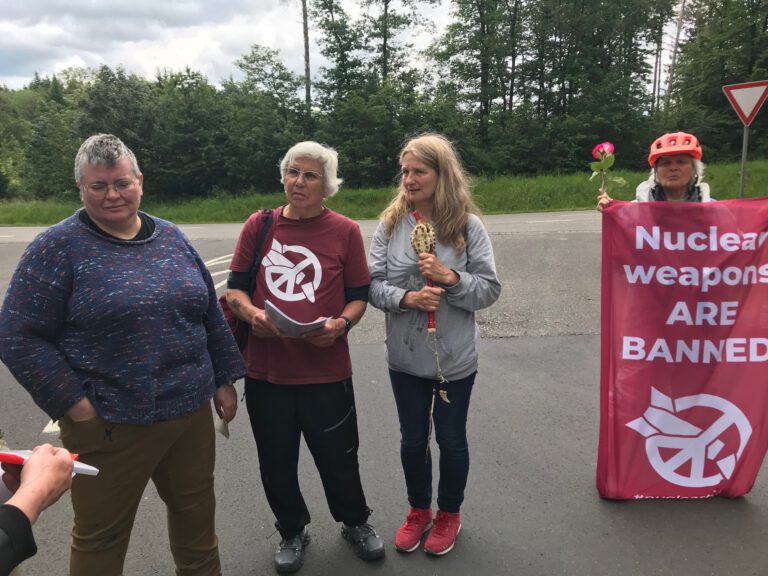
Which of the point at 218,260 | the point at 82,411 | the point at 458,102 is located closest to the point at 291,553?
the point at 82,411

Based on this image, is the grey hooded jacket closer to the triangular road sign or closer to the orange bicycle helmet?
→ the orange bicycle helmet

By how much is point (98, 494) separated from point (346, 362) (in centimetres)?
110

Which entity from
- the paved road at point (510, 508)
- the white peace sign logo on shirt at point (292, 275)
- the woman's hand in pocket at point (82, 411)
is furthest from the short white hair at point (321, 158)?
the paved road at point (510, 508)

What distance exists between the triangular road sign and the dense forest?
692 inches

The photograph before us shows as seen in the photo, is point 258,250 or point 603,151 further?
point 603,151

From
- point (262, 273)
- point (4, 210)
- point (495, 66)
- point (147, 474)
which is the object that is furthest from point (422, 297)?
point (495, 66)

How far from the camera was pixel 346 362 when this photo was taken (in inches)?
95.3

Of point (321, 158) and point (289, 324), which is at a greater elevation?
point (321, 158)

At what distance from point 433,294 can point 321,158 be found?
0.79 metres

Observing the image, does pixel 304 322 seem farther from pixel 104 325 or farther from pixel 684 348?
pixel 684 348

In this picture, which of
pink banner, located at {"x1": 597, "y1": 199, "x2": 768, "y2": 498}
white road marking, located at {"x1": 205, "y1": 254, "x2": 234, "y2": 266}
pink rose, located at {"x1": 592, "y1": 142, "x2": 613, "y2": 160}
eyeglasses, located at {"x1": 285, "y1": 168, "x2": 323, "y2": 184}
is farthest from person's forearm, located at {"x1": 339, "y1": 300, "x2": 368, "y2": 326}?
white road marking, located at {"x1": 205, "y1": 254, "x2": 234, "y2": 266}

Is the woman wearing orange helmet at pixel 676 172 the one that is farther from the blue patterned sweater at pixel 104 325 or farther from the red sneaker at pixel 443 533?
the blue patterned sweater at pixel 104 325

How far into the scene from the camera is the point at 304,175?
2.26 metres

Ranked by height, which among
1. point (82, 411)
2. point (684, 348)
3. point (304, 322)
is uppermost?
point (304, 322)
